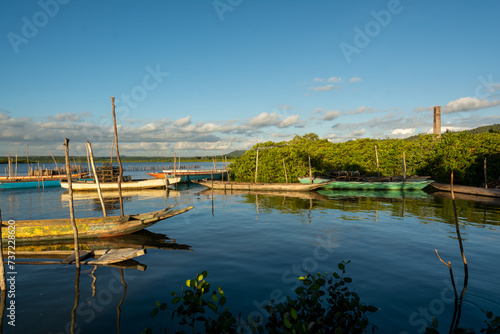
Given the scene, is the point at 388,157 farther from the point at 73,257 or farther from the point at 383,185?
the point at 73,257

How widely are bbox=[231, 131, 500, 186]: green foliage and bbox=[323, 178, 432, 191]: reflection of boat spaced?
449cm

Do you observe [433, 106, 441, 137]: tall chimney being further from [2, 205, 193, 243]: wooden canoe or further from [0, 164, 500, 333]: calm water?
[2, 205, 193, 243]: wooden canoe

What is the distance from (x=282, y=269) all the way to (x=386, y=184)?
25042 millimetres

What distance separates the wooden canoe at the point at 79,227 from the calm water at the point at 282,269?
88 centimetres

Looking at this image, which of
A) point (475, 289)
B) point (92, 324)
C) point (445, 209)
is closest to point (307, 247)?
point (475, 289)

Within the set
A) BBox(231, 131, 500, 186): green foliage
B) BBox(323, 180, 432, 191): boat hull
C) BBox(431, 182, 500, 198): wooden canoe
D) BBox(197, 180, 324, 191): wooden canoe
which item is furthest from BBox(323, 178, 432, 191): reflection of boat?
BBox(231, 131, 500, 186): green foliage

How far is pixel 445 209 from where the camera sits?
2070 cm

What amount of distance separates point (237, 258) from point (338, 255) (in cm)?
395

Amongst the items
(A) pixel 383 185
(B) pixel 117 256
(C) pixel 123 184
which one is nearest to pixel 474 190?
(A) pixel 383 185

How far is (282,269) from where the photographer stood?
31.8 ft

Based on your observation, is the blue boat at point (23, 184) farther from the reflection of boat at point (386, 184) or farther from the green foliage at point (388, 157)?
the reflection of boat at point (386, 184)

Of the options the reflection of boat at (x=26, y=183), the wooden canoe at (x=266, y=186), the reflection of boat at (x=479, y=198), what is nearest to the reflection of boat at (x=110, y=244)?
the wooden canoe at (x=266, y=186)

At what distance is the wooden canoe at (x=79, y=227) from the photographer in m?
13.1

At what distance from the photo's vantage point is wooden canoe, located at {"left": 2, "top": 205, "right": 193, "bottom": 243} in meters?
13.1
